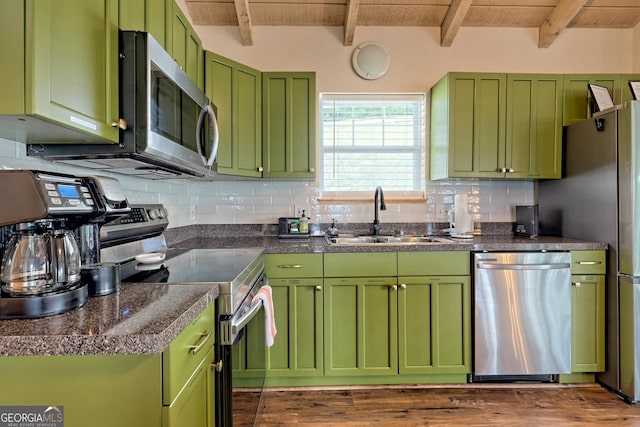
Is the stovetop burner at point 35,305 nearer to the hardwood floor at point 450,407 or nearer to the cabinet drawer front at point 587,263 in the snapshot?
the hardwood floor at point 450,407

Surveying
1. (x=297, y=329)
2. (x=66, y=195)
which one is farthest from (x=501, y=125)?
(x=66, y=195)

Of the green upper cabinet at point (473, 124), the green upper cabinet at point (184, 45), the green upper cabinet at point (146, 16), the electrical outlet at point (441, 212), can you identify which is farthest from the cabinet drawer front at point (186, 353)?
the electrical outlet at point (441, 212)

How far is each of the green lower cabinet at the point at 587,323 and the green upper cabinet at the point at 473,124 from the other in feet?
3.07

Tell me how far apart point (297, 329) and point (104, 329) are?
1.57 metres

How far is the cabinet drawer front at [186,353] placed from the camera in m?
0.88

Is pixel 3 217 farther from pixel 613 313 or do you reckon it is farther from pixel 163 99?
pixel 613 313

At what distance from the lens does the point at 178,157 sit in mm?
1508

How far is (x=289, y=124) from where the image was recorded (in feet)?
8.63

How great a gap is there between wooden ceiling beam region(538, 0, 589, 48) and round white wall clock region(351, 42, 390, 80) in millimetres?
1336

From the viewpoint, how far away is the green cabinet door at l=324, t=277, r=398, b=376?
2287 mm

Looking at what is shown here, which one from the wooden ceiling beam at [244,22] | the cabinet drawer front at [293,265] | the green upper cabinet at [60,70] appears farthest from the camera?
the wooden ceiling beam at [244,22]

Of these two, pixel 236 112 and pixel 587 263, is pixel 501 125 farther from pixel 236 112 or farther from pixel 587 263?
pixel 236 112

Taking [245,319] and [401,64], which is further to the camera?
[401,64]

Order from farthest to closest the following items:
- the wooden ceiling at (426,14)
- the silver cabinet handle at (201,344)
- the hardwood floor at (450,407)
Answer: the wooden ceiling at (426,14) < the hardwood floor at (450,407) < the silver cabinet handle at (201,344)
